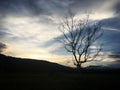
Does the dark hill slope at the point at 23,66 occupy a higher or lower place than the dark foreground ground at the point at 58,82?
higher

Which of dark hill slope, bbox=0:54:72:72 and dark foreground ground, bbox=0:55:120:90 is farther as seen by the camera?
dark hill slope, bbox=0:54:72:72

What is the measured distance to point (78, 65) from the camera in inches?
1502

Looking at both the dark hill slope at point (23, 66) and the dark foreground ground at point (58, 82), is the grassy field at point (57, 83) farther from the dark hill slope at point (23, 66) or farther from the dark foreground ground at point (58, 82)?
the dark hill slope at point (23, 66)

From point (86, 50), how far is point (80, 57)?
2.17m

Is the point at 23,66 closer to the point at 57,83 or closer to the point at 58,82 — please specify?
the point at 58,82

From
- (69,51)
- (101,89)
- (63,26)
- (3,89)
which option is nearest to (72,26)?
(63,26)

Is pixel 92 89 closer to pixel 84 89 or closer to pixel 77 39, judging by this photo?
pixel 84 89

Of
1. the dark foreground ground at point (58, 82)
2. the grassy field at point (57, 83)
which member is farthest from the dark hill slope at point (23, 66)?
the grassy field at point (57, 83)

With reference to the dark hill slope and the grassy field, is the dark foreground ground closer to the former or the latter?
the grassy field

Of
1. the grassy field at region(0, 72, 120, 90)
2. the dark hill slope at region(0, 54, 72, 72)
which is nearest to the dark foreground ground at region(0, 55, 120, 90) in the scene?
the grassy field at region(0, 72, 120, 90)

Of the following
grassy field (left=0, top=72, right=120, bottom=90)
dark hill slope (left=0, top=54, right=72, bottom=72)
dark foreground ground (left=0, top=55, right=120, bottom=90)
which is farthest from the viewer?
dark hill slope (left=0, top=54, right=72, bottom=72)

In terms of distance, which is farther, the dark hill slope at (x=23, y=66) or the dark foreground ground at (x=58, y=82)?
the dark hill slope at (x=23, y=66)

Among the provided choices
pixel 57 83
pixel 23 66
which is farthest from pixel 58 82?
pixel 23 66

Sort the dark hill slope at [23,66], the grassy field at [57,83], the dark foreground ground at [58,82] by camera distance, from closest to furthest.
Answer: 1. the grassy field at [57,83]
2. the dark foreground ground at [58,82]
3. the dark hill slope at [23,66]
